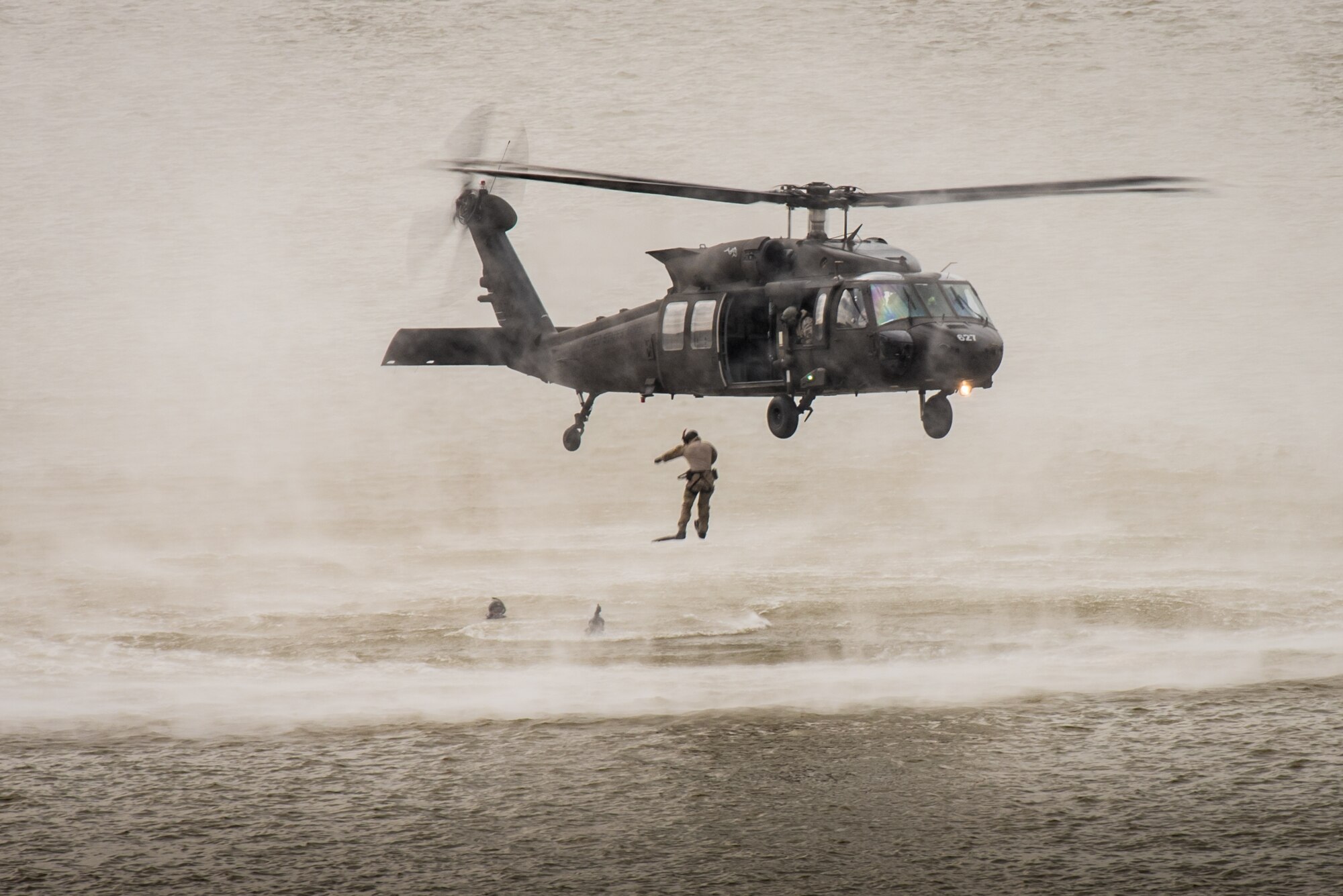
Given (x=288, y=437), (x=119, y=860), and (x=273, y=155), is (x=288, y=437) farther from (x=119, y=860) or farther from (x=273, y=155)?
(x=119, y=860)

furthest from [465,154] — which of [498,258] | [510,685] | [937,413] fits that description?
[510,685]

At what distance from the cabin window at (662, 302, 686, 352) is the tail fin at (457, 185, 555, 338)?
16.5ft

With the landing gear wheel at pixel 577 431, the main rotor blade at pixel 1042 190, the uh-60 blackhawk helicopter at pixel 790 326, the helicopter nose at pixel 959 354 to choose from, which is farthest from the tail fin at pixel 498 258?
the helicopter nose at pixel 959 354

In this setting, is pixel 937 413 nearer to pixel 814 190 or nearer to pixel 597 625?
pixel 814 190

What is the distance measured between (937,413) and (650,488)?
4618cm

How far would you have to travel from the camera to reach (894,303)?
25781 millimetres

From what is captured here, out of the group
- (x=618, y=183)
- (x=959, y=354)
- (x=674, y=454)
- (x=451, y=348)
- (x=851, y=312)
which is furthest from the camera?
(x=451, y=348)

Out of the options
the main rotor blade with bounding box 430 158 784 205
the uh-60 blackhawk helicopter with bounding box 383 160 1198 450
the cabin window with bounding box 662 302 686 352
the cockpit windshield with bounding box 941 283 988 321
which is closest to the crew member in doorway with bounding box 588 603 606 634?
the uh-60 blackhawk helicopter with bounding box 383 160 1198 450

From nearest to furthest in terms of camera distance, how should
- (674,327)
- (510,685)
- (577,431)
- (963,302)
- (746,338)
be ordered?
1. (963,302)
2. (746,338)
3. (674,327)
4. (577,431)
5. (510,685)

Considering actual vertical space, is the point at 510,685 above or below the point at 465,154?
below

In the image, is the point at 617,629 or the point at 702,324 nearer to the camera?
the point at 702,324

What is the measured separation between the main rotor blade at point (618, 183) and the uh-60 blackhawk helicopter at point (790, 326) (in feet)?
0.19

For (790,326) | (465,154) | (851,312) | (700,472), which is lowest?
(700,472)

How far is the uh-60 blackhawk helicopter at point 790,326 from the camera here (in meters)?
25.1
